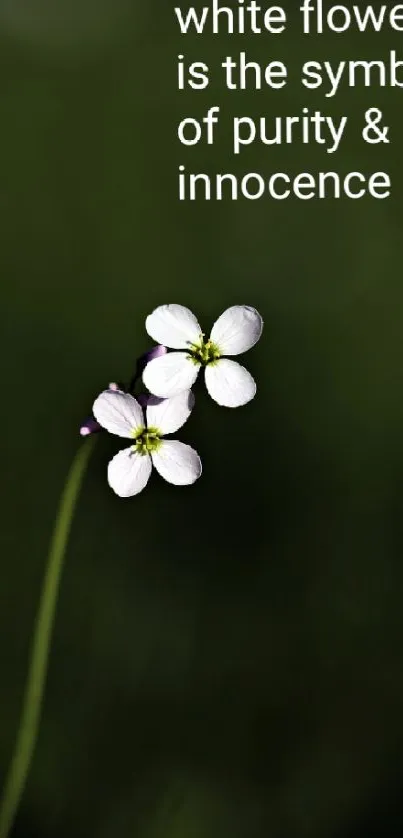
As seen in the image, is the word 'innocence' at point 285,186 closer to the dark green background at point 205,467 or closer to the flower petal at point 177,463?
the dark green background at point 205,467

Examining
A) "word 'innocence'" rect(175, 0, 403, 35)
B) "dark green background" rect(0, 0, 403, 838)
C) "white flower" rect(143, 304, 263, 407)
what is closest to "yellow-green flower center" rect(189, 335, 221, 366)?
"white flower" rect(143, 304, 263, 407)

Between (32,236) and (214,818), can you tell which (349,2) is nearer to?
(32,236)

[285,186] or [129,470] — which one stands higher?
[285,186]

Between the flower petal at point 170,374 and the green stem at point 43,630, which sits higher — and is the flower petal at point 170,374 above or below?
above

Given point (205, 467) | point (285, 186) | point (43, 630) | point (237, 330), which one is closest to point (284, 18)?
point (285, 186)

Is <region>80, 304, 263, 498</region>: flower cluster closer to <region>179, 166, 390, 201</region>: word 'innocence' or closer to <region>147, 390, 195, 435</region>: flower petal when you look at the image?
<region>147, 390, 195, 435</region>: flower petal

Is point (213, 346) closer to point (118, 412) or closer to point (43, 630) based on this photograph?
point (118, 412)

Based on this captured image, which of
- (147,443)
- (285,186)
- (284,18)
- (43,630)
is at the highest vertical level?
(284,18)

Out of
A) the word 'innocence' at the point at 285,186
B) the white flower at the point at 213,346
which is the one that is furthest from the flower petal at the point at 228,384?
the word 'innocence' at the point at 285,186
